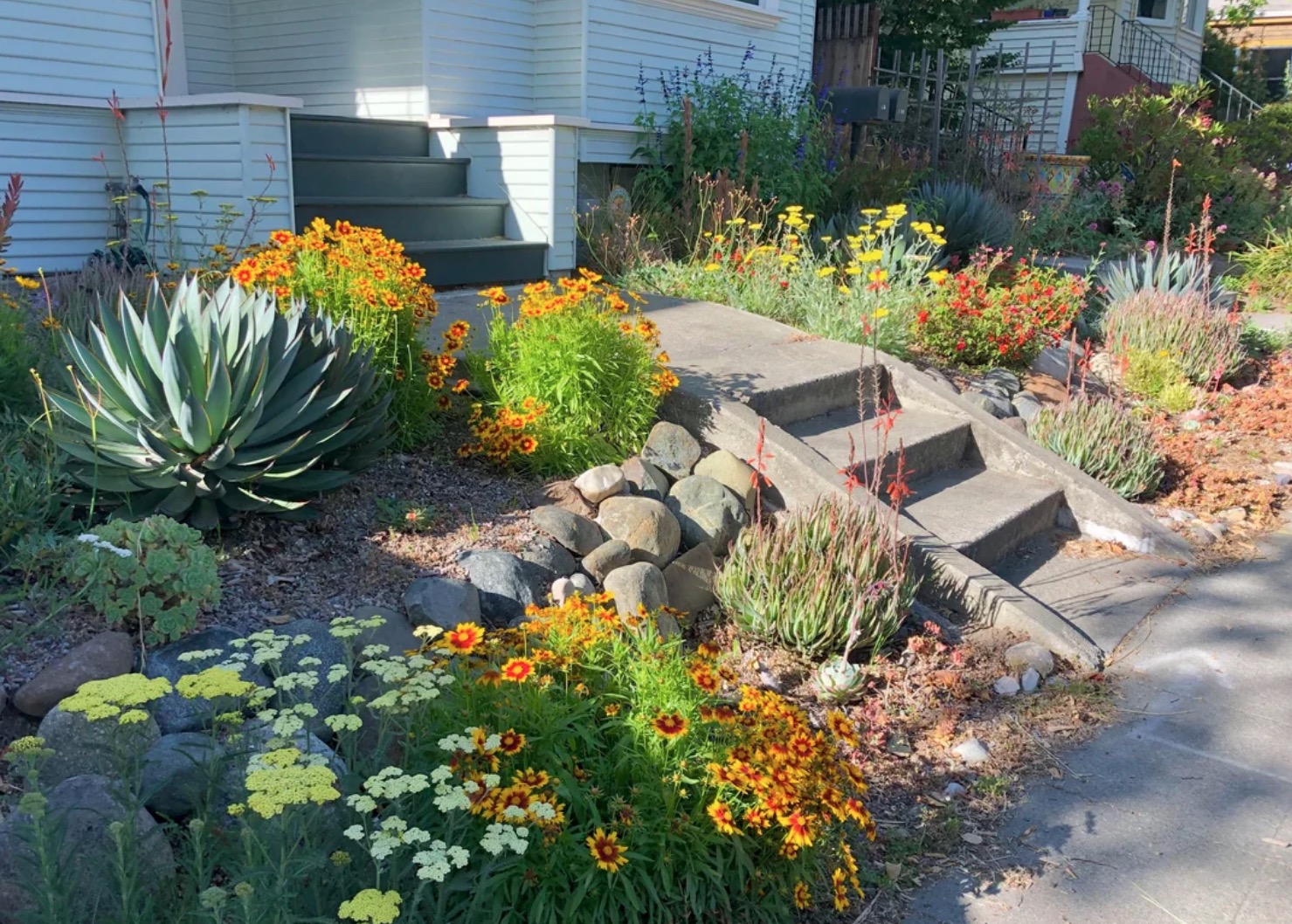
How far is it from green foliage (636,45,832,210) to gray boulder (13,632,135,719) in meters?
6.46

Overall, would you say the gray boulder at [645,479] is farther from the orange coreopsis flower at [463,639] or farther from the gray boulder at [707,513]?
the orange coreopsis flower at [463,639]

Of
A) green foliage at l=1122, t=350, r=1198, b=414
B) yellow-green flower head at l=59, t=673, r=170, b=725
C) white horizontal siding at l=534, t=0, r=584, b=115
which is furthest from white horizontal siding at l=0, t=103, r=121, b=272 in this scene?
green foliage at l=1122, t=350, r=1198, b=414

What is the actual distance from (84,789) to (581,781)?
1109 millimetres

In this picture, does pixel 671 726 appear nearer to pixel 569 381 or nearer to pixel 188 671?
pixel 188 671

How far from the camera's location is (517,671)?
2.68 metres

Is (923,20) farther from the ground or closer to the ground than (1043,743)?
farther from the ground

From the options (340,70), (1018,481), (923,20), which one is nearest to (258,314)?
(1018,481)

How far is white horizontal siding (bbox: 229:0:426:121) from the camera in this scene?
28.0ft

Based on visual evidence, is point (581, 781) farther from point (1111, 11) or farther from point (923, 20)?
point (1111, 11)

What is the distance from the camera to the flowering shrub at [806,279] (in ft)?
22.5

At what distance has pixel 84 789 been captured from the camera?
2375 millimetres

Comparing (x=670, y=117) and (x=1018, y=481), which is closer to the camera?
(x=1018, y=481)

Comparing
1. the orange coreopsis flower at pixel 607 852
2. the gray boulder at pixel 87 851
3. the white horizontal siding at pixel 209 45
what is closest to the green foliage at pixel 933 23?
the white horizontal siding at pixel 209 45

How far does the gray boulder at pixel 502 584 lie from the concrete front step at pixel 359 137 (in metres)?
4.64
